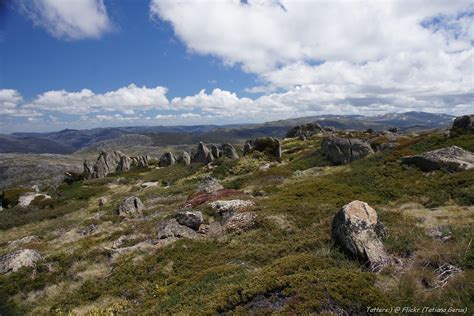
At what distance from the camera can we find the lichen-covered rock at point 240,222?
2087cm

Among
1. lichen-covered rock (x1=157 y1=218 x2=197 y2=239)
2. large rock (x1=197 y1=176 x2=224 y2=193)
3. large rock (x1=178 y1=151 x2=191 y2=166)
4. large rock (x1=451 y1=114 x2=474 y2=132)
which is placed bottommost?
large rock (x1=178 y1=151 x2=191 y2=166)

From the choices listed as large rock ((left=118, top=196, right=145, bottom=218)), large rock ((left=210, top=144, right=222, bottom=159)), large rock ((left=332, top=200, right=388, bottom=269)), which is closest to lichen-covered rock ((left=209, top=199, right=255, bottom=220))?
large rock ((left=118, top=196, right=145, bottom=218))

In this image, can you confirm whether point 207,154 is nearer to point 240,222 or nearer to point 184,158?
point 184,158

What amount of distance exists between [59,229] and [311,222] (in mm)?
24433

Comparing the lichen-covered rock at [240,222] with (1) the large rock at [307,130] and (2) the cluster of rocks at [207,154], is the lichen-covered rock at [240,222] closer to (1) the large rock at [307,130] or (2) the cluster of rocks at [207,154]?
(2) the cluster of rocks at [207,154]

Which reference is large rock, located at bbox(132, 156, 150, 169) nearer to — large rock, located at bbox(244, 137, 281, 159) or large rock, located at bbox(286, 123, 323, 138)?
large rock, located at bbox(244, 137, 281, 159)

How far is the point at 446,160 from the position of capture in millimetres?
27594

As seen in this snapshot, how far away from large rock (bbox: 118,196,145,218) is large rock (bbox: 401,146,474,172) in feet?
83.7

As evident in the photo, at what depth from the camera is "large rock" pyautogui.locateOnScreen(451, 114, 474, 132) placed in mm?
37819

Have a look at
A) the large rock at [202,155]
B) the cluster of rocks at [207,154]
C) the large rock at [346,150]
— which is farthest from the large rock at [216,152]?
the large rock at [346,150]

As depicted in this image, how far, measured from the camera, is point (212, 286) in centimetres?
1286

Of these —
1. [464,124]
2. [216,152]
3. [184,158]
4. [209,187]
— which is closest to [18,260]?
[209,187]

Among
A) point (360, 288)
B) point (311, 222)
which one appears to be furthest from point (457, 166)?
point (360, 288)

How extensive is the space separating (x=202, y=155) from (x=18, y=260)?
4464 centimetres
